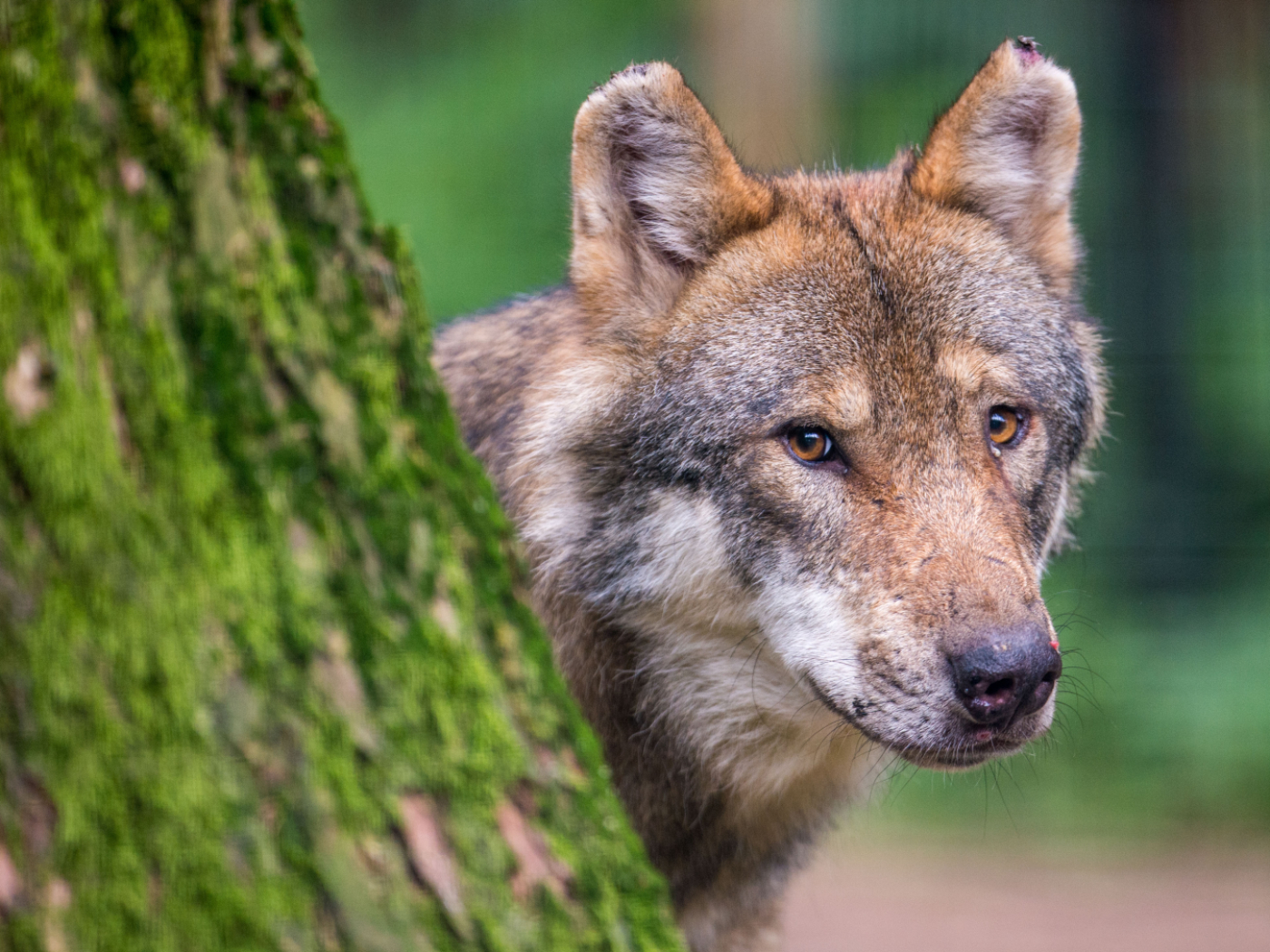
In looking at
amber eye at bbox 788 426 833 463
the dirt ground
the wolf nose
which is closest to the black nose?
the wolf nose

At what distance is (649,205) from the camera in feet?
11.3

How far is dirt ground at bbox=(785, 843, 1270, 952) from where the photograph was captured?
6.57 meters

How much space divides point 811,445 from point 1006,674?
0.77m

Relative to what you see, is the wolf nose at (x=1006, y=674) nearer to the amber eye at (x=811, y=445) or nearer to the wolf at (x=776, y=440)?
the wolf at (x=776, y=440)

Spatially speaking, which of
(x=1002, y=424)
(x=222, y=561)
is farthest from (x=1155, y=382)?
(x=222, y=561)

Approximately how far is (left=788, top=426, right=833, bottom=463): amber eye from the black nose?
0.65m

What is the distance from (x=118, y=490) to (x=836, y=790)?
2.75m

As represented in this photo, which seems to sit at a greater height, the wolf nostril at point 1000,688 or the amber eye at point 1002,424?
the amber eye at point 1002,424

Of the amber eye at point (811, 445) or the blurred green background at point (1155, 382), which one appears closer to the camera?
the amber eye at point (811, 445)

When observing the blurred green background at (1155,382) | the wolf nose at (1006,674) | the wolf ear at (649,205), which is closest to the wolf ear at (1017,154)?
the wolf ear at (649,205)

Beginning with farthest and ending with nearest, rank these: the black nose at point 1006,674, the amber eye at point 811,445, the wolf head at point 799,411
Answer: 1. the amber eye at point 811,445
2. the wolf head at point 799,411
3. the black nose at point 1006,674

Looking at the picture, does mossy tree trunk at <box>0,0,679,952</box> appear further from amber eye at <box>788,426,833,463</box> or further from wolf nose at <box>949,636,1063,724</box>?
amber eye at <box>788,426,833,463</box>

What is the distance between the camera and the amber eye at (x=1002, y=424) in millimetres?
3275

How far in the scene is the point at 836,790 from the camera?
12.3 feet
